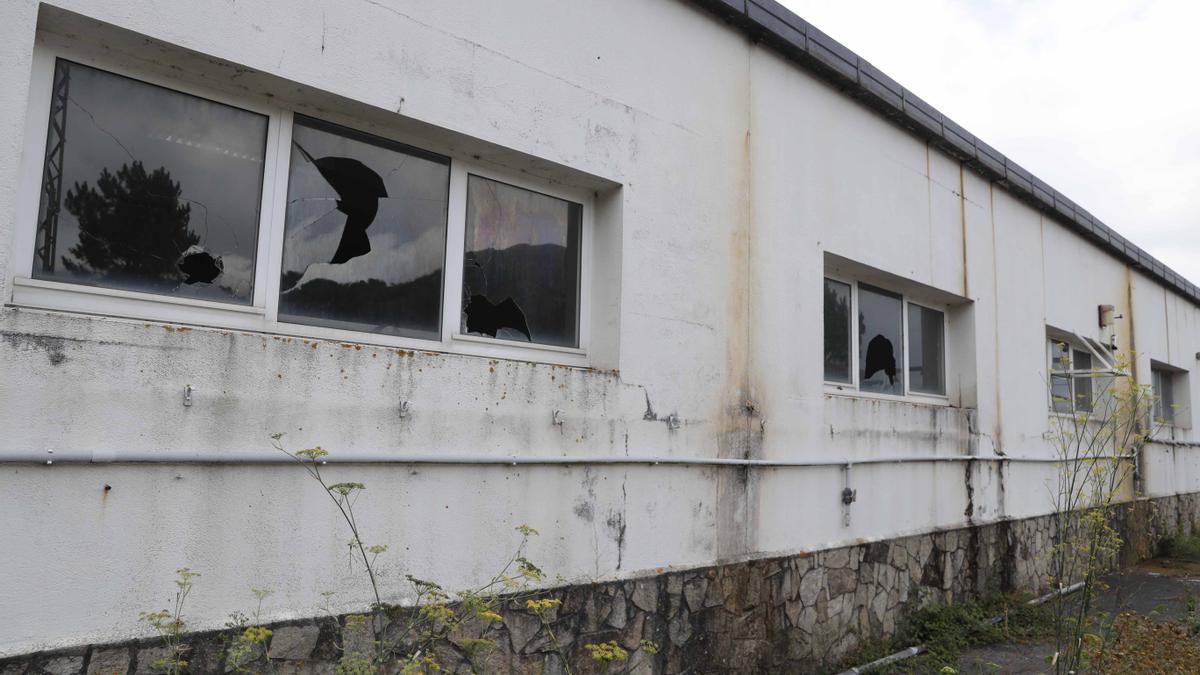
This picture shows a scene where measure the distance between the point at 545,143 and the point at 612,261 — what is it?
70cm

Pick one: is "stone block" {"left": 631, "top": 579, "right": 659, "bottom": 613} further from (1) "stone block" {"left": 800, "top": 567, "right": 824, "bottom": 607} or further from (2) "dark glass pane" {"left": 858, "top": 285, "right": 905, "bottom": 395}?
(2) "dark glass pane" {"left": 858, "top": 285, "right": 905, "bottom": 395}

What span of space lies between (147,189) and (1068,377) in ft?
30.4

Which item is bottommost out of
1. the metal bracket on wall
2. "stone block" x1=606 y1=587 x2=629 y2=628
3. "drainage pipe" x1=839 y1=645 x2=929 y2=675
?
"drainage pipe" x1=839 y1=645 x2=929 y2=675

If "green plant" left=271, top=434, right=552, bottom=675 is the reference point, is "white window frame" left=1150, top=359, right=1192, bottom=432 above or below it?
above

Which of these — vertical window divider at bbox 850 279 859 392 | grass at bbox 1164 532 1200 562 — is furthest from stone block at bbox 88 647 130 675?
grass at bbox 1164 532 1200 562

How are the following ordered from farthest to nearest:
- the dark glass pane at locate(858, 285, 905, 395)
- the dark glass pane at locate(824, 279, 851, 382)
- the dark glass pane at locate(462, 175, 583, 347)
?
the dark glass pane at locate(858, 285, 905, 395) < the dark glass pane at locate(824, 279, 851, 382) < the dark glass pane at locate(462, 175, 583, 347)

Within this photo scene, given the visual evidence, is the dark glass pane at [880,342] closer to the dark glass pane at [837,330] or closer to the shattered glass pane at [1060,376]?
the dark glass pane at [837,330]

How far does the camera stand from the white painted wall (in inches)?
90.5

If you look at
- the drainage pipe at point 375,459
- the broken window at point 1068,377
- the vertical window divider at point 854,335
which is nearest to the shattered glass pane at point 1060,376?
the broken window at point 1068,377

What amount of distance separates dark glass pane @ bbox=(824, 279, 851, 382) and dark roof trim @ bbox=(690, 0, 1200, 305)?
148 cm

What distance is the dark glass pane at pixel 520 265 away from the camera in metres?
3.53

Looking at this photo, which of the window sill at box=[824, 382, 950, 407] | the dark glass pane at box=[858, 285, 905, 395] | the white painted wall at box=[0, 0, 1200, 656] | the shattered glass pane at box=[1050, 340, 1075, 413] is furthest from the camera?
the shattered glass pane at box=[1050, 340, 1075, 413]

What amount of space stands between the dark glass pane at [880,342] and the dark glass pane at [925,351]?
0.61 feet

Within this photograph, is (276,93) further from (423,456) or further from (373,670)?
(373,670)
